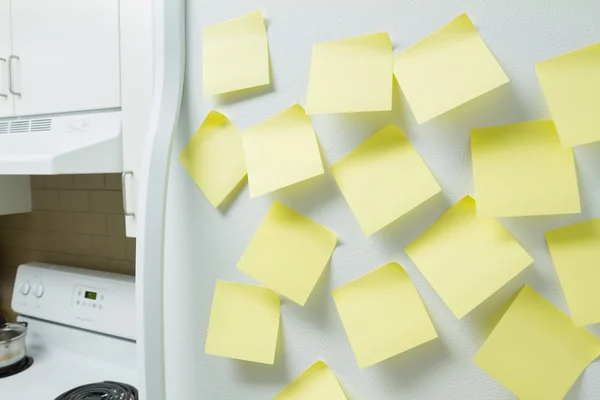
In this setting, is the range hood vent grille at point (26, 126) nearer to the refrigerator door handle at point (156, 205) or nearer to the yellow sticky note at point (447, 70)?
the refrigerator door handle at point (156, 205)

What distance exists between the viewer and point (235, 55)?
2.06 ft

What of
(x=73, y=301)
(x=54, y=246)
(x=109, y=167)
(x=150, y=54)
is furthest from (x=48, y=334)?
(x=150, y=54)

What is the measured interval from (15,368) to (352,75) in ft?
4.39

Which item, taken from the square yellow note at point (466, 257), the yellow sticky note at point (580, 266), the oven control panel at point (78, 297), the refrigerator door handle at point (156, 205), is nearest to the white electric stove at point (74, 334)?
the oven control panel at point (78, 297)

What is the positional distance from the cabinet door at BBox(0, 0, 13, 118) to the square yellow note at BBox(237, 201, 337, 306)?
36.8 inches

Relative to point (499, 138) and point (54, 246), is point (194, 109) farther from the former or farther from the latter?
point (54, 246)

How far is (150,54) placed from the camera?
2.77 feet

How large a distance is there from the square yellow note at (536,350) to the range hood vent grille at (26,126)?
1048 mm

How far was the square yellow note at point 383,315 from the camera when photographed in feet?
1.74

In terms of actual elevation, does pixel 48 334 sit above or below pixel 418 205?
below

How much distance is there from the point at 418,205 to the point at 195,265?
1.09ft

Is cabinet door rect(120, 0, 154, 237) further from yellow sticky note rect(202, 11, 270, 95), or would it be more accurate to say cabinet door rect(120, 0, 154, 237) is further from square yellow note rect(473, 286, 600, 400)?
square yellow note rect(473, 286, 600, 400)

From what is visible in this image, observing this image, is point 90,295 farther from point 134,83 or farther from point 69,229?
point 134,83

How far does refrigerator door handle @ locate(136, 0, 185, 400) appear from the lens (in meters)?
A: 0.64
